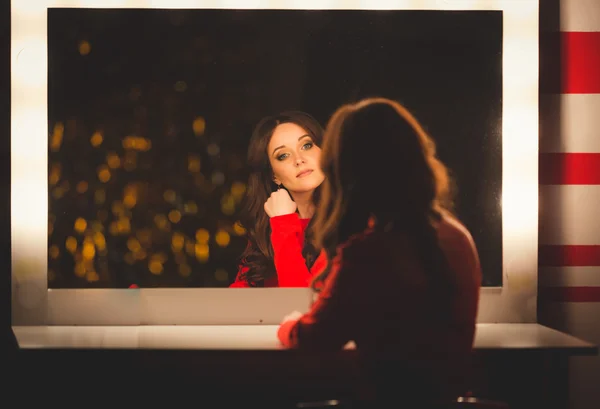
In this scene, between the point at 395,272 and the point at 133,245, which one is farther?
the point at 133,245

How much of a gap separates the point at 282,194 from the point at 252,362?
51cm

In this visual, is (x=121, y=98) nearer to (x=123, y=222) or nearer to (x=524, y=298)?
(x=123, y=222)

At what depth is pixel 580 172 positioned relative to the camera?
1914 millimetres

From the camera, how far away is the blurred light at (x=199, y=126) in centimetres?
183

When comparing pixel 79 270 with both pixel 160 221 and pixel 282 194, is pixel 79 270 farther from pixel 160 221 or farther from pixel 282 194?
pixel 282 194

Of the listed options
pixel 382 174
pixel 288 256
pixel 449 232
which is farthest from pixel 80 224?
pixel 449 232

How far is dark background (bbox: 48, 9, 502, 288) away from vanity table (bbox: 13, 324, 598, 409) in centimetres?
26

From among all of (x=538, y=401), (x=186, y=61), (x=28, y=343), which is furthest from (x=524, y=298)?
(x=28, y=343)

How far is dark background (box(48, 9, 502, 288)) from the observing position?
6.04ft

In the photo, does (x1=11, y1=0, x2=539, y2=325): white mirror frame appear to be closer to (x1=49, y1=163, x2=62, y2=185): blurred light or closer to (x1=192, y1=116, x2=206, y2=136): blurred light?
(x1=49, y1=163, x2=62, y2=185): blurred light

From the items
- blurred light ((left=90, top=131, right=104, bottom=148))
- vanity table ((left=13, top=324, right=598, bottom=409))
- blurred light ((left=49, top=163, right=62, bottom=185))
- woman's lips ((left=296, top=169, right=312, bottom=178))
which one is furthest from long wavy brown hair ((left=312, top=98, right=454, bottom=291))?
blurred light ((left=49, top=163, right=62, bottom=185))

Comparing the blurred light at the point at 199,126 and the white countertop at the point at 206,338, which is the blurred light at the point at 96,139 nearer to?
the blurred light at the point at 199,126

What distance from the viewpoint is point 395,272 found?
115 cm

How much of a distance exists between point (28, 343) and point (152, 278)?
41 centimetres
